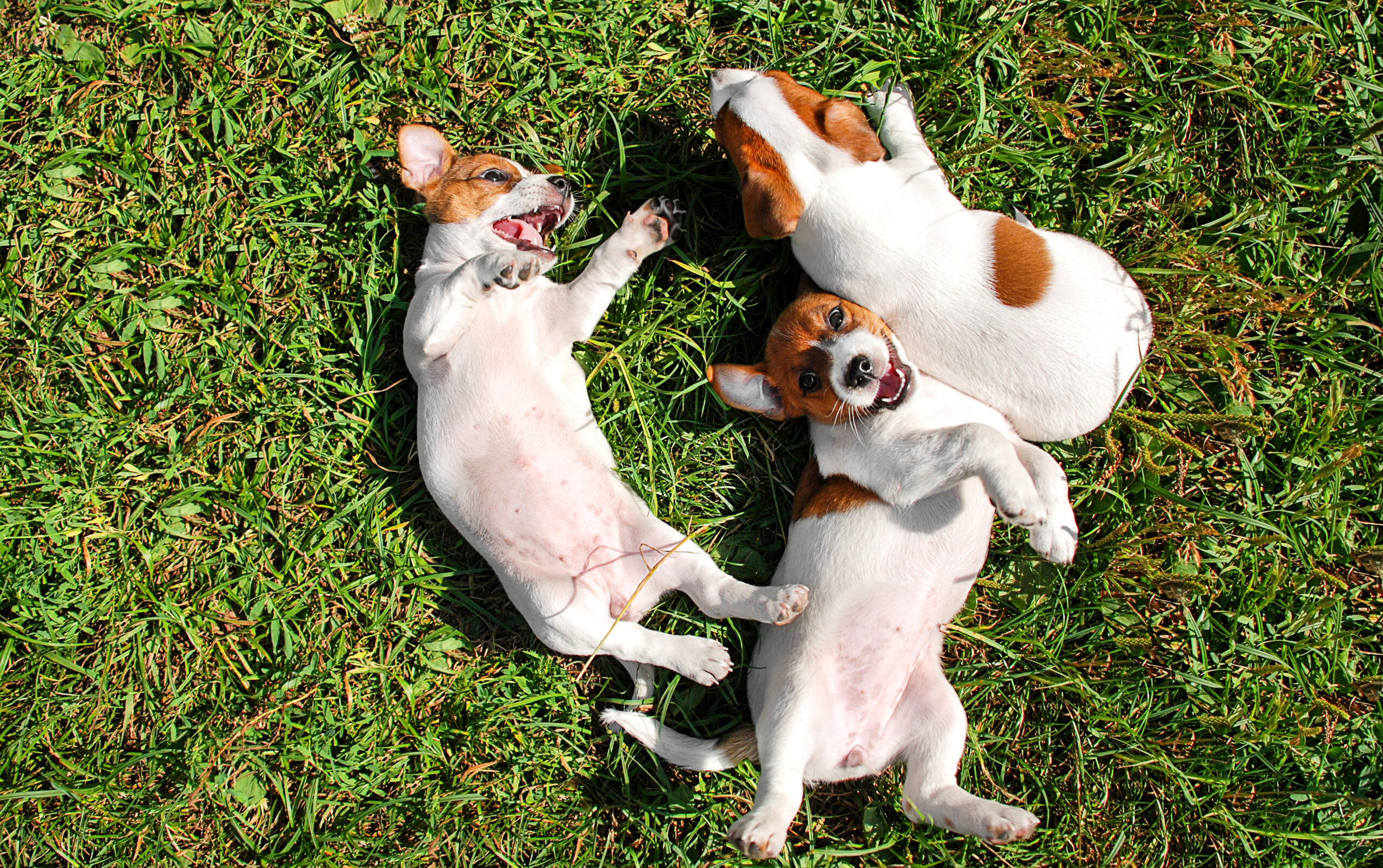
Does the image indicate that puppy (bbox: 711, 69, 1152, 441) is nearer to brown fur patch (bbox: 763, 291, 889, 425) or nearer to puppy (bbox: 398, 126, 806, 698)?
brown fur patch (bbox: 763, 291, 889, 425)

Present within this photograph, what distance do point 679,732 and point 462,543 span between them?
1.43m

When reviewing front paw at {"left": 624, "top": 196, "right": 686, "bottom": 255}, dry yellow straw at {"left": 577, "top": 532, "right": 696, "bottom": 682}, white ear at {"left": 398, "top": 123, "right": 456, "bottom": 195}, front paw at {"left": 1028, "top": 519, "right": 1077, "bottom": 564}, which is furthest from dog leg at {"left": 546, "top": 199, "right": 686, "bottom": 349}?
front paw at {"left": 1028, "top": 519, "right": 1077, "bottom": 564}

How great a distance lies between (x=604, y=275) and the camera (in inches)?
161

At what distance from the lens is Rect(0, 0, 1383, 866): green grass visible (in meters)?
4.23

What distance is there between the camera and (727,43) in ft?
14.9

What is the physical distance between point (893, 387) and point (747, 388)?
2.15 feet

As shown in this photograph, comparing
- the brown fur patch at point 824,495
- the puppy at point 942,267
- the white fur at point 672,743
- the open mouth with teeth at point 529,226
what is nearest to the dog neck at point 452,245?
the open mouth with teeth at point 529,226

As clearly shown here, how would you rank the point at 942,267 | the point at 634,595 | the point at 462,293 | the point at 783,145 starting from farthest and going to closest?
the point at 634,595
the point at 462,293
the point at 783,145
the point at 942,267

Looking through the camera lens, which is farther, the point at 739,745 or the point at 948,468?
the point at 739,745

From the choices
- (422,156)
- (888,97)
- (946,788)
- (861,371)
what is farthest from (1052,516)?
(422,156)

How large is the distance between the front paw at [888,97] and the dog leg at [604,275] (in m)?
1.12

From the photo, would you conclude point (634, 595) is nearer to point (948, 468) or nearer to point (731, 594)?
point (731, 594)

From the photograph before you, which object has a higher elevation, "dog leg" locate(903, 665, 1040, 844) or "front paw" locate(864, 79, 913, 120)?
"front paw" locate(864, 79, 913, 120)

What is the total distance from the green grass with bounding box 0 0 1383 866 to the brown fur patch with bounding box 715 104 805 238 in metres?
0.52
